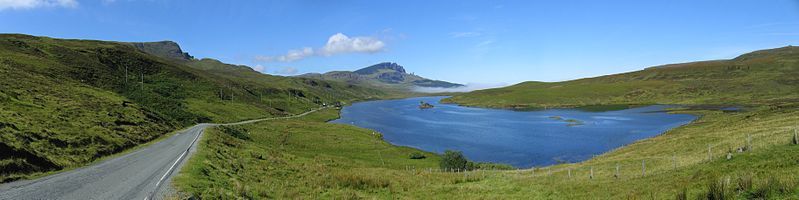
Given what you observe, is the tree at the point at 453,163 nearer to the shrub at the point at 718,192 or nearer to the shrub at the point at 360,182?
the shrub at the point at 360,182

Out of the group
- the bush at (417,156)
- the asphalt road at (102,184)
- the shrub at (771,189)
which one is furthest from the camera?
the bush at (417,156)

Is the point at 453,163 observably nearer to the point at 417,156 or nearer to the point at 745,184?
the point at 417,156

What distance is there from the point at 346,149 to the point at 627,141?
65.8 meters

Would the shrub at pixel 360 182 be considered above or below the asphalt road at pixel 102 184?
below

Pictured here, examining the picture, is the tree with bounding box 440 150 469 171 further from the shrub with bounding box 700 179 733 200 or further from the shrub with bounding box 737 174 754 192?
the shrub with bounding box 737 174 754 192

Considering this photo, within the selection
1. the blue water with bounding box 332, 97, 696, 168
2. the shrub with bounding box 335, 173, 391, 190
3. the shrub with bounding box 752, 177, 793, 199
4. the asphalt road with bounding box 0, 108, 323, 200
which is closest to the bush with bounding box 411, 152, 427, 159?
the blue water with bounding box 332, 97, 696, 168

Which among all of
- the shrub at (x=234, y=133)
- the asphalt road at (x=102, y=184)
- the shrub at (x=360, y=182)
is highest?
the asphalt road at (x=102, y=184)

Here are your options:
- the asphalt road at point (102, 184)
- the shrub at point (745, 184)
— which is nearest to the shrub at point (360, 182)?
the asphalt road at point (102, 184)

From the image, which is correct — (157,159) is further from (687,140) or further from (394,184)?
(687,140)

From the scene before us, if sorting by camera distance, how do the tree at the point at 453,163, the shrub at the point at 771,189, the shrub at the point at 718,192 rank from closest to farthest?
the shrub at the point at 771,189 → the shrub at the point at 718,192 → the tree at the point at 453,163

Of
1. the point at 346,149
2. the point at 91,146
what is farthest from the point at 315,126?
the point at 91,146

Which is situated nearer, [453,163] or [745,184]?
[745,184]

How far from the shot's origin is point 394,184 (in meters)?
32.8

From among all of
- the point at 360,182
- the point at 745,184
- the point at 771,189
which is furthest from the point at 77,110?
the point at 771,189
